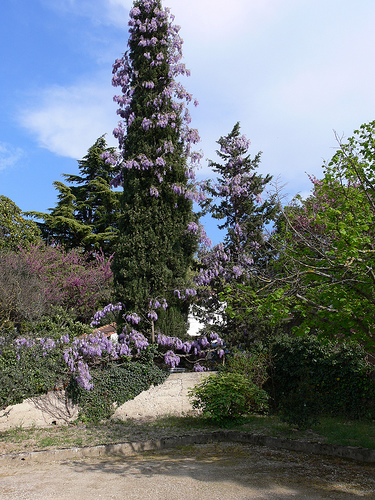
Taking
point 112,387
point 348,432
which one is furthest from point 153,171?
point 348,432

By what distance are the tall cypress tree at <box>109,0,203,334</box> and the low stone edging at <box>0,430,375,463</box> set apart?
4115 mm

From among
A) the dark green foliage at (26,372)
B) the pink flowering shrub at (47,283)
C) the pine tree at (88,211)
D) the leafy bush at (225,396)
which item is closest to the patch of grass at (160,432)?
the leafy bush at (225,396)

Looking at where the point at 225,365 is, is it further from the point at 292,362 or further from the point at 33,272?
the point at 33,272

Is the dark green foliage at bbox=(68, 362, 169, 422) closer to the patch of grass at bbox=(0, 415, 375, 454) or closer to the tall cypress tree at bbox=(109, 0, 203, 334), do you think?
the patch of grass at bbox=(0, 415, 375, 454)

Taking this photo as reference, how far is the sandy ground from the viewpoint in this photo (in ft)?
17.7

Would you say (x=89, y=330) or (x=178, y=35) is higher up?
(x=178, y=35)

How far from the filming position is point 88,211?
34469 mm

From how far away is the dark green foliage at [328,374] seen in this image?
1104 centimetres

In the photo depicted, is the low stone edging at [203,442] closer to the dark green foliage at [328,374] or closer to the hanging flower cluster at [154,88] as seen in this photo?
the dark green foliage at [328,374]

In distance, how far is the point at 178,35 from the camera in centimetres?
1470

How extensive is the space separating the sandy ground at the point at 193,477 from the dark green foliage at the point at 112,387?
11.6ft

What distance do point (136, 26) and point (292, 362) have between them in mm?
12419

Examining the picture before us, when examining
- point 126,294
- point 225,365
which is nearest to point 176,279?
point 126,294

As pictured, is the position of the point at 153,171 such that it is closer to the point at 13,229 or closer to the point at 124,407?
the point at 124,407
